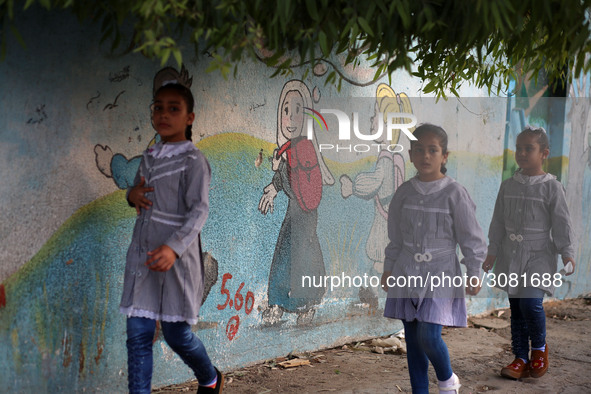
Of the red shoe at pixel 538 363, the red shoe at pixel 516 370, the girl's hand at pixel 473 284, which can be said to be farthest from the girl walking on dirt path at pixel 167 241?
the red shoe at pixel 538 363

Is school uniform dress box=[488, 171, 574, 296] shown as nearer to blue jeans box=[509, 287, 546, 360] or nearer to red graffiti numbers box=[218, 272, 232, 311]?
blue jeans box=[509, 287, 546, 360]

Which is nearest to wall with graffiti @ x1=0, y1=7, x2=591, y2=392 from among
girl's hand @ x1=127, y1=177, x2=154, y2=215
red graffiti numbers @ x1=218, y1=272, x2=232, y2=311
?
red graffiti numbers @ x1=218, y1=272, x2=232, y2=311

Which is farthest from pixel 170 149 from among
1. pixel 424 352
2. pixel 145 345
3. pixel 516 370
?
pixel 516 370

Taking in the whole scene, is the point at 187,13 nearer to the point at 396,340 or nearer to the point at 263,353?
the point at 263,353

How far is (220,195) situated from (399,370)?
6.46 feet

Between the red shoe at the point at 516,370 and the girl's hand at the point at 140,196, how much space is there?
305cm

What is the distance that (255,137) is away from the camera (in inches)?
197

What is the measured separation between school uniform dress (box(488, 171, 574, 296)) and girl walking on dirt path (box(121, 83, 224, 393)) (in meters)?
2.49

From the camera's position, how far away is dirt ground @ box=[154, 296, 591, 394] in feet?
15.9

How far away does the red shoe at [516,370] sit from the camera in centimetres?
507

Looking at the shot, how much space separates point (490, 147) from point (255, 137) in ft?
10.7

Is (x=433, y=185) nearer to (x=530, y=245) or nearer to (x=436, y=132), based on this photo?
(x=436, y=132)

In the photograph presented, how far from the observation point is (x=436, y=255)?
12.9ft

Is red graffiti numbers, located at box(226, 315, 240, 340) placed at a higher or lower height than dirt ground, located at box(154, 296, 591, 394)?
higher
